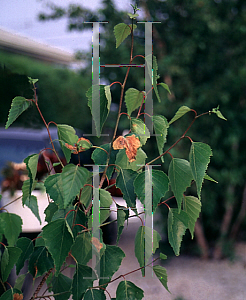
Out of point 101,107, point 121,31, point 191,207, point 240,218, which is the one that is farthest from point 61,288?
point 240,218

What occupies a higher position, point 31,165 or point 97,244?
point 31,165

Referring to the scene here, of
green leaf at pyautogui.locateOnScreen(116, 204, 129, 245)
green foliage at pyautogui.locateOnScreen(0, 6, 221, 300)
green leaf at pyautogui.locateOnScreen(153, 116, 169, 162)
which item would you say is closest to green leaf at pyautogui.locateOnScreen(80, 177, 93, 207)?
green foliage at pyautogui.locateOnScreen(0, 6, 221, 300)

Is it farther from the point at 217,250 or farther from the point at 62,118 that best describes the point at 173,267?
the point at 62,118

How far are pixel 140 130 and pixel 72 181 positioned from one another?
0.78 ft

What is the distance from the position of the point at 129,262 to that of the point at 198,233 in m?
0.59

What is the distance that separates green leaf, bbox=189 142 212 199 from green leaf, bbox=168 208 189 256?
0.11m

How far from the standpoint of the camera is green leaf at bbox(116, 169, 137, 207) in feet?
2.59

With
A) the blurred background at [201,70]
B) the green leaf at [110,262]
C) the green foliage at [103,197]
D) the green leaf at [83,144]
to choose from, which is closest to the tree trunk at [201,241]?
the blurred background at [201,70]

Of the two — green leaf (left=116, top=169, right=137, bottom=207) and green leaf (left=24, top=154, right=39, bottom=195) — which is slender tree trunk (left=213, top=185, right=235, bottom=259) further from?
green leaf (left=24, top=154, right=39, bottom=195)

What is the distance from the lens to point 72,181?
2.40 ft

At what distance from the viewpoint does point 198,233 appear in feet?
8.64

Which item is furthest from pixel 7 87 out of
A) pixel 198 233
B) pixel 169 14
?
pixel 198 233

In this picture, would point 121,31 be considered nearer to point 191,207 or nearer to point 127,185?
point 127,185

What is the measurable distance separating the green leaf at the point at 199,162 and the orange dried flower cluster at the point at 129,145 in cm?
13
